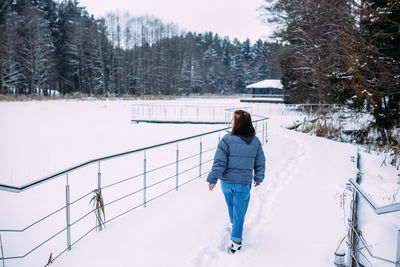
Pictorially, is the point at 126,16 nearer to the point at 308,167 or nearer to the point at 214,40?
the point at 214,40

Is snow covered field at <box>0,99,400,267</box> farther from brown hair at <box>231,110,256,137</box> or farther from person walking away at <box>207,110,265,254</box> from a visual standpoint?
brown hair at <box>231,110,256,137</box>

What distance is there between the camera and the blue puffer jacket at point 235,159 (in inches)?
133

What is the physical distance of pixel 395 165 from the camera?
791cm

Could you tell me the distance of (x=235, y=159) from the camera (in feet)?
11.2

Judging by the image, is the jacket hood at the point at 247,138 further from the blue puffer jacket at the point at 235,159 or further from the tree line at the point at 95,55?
the tree line at the point at 95,55

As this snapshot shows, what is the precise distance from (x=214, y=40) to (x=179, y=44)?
930 inches

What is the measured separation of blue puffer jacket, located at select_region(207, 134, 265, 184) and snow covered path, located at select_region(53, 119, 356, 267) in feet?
2.72

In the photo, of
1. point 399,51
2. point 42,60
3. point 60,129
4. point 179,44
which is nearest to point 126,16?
point 179,44

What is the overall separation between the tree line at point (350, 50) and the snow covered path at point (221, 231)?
383cm

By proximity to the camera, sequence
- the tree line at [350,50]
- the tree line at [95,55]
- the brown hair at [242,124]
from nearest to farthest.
A: the brown hair at [242,124] < the tree line at [350,50] < the tree line at [95,55]

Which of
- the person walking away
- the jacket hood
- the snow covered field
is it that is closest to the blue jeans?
the person walking away

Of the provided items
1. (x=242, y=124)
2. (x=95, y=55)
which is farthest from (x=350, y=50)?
(x=95, y=55)

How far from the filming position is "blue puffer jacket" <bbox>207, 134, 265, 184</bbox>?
339cm

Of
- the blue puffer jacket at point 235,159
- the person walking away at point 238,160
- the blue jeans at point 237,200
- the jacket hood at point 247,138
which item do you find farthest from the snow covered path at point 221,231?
the jacket hood at point 247,138
